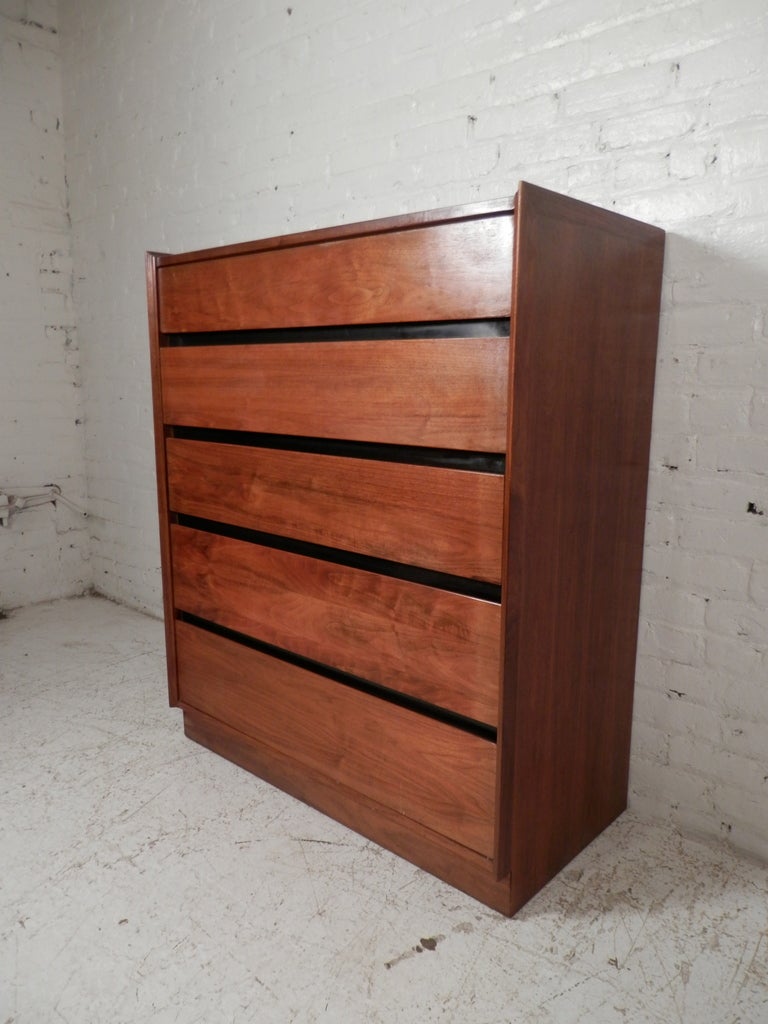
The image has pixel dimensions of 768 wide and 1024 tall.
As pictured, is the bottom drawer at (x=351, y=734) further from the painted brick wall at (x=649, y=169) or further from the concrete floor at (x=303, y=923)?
the painted brick wall at (x=649, y=169)

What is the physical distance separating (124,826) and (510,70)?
6.02ft

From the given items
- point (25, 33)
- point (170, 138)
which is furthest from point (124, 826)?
point (25, 33)

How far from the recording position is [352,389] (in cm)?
139

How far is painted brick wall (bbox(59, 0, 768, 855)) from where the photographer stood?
1.39m

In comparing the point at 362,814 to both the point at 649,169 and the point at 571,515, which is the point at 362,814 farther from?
the point at 649,169

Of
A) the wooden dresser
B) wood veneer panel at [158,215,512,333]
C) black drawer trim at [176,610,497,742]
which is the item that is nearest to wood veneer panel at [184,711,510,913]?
the wooden dresser

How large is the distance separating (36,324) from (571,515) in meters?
2.51

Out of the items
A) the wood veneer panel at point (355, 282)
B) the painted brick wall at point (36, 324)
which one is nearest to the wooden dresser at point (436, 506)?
the wood veneer panel at point (355, 282)

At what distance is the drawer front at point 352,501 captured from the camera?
1235 mm

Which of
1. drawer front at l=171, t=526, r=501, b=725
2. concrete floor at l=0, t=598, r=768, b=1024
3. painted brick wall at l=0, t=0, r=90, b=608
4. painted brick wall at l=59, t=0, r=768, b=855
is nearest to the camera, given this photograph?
concrete floor at l=0, t=598, r=768, b=1024

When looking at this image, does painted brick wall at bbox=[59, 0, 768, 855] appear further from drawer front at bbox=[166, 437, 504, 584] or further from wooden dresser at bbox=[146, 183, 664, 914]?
drawer front at bbox=[166, 437, 504, 584]

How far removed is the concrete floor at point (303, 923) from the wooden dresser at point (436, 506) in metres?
0.09

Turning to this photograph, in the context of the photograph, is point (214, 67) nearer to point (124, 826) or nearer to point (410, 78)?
point (410, 78)

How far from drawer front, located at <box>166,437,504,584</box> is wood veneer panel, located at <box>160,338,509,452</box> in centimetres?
6
